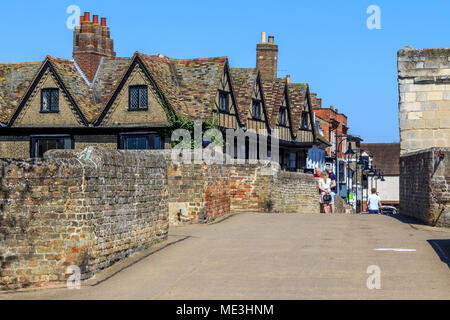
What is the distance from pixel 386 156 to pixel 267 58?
55.9 meters

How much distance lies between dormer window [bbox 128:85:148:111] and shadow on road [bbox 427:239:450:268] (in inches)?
818

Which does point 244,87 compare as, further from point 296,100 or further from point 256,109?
point 296,100

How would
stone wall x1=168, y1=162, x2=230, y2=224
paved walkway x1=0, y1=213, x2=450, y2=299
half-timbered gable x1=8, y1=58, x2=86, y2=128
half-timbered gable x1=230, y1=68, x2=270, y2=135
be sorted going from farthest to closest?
1. half-timbered gable x1=230, y1=68, x2=270, y2=135
2. half-timbered gable x1=8, y1=58, x2=86, y2=128
3. stone wall x1=168, y1=162, x2=230, y2=224
4. paved walkway x1=0, y1=213, x2=450, y2=299

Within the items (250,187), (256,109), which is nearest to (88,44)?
(256,109)

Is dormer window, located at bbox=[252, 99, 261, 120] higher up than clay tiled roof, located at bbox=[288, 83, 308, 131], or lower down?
lower down

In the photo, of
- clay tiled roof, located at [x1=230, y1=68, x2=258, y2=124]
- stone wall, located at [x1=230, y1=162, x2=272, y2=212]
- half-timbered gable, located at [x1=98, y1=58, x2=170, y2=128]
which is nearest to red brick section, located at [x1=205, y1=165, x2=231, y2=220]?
stone wall, located at [x1=230, y1=162, x2=272, y2=212]

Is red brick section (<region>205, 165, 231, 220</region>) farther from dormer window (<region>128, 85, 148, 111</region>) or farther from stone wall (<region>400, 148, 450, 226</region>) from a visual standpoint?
dormer window (<region>128, 85, 148, 111</region>)

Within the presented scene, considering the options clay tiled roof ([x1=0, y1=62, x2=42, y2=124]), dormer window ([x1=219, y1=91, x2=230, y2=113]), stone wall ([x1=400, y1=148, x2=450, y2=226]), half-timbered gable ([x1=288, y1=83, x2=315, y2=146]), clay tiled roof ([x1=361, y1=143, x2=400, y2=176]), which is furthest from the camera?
clay tiled roof ([x1=361, y1=143, x2=400, y2=176])

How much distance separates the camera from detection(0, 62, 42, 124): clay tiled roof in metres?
36.0

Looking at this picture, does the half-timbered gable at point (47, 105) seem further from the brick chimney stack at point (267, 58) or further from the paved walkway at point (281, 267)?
the paved walkway at point (281, 267)

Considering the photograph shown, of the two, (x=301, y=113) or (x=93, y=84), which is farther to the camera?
(x=301, y=113)

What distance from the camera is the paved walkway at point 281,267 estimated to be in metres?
10.1

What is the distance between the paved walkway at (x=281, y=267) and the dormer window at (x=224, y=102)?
17890 millimetres

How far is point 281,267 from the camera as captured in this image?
39.4ft
